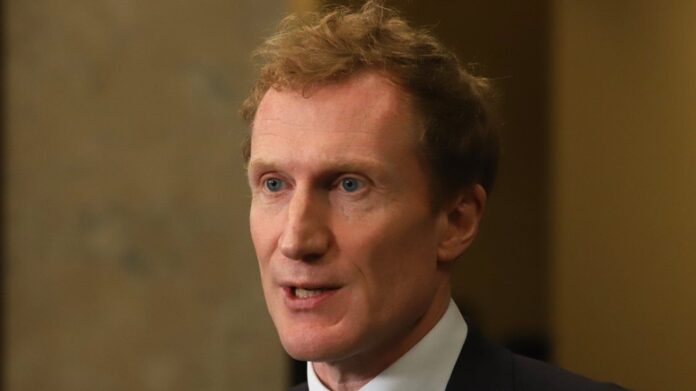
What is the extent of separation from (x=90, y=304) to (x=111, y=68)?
0.62 meters

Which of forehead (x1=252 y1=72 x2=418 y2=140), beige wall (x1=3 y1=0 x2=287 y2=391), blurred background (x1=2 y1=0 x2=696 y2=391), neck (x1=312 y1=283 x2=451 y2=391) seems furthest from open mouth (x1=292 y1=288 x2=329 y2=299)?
beige wall (x1=3 y1=0 x2=287 y2=391)

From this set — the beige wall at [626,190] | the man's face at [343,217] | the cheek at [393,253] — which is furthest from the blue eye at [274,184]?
the beige wall at [626,190]

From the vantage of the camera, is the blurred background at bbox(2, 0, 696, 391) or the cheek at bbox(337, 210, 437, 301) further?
the blurred background at bbox(2, 0, 696, 391)

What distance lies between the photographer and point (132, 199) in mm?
3766

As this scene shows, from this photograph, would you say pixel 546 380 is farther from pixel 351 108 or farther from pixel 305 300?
pixel 351 108

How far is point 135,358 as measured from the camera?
3791 mm

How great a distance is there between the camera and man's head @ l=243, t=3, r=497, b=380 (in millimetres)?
2156

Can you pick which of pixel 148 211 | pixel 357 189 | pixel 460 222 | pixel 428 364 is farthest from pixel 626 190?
pixel 148 211

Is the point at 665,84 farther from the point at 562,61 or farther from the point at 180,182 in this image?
the point at 180,182

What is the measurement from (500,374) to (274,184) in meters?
0.47

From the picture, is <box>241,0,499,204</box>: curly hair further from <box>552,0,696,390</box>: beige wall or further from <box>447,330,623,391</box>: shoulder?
<box>552,0,696,390</box>: beige wall

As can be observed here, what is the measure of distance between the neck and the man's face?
0.02 metres

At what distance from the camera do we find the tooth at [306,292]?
217 centimetres

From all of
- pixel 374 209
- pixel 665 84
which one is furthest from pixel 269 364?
pixel 374 209
